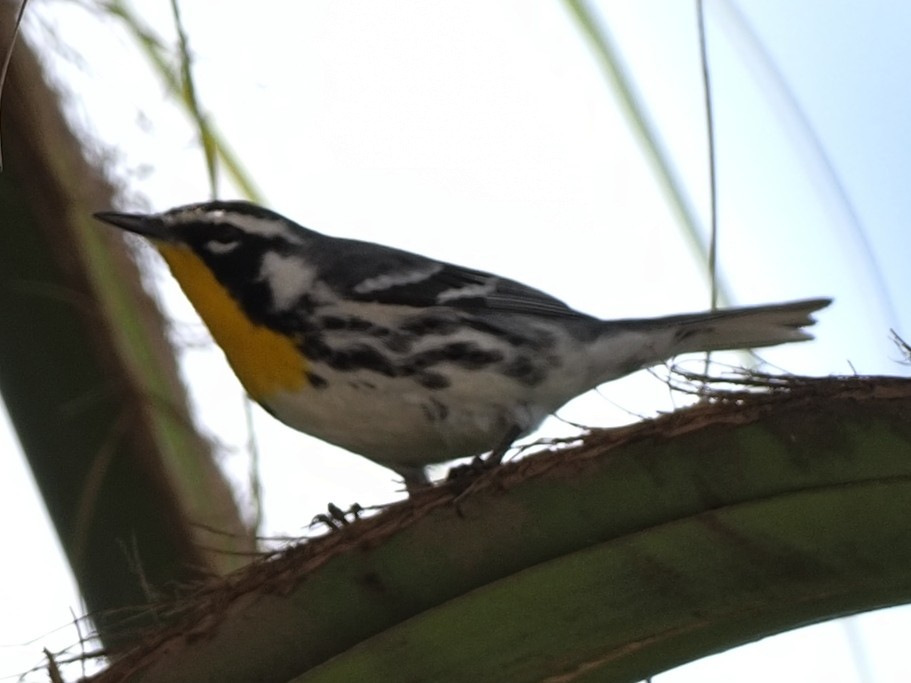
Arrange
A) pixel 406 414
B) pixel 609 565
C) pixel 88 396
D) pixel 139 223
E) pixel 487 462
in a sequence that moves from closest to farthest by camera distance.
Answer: pixel 609 565, pixel 487 462, pixel 88 396, pixel 406 414, pixel 139 223

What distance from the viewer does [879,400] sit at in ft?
3.93

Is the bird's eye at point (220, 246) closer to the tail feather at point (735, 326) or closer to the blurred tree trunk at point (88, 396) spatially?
the blurred tree trunk at point (88, 396)

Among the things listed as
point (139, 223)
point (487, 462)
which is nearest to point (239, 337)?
point (139, 223)

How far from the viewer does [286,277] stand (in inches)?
94.4

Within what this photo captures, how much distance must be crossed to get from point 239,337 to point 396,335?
11.3 inches

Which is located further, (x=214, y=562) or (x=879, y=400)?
(x=214, y=562)

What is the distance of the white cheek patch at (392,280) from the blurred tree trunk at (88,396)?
368mm

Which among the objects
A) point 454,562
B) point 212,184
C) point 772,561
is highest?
point 212,184

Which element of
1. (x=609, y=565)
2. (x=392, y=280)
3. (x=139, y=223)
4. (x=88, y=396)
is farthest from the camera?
(x=392, y=280)

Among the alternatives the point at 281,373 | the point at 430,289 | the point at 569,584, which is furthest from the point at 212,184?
the point at 569,584

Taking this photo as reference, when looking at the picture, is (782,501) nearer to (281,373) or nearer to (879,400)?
(879,400)

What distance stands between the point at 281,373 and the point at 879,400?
3.99 feet

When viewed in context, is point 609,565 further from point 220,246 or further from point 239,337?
point 220,246

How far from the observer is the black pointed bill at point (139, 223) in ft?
7.17
